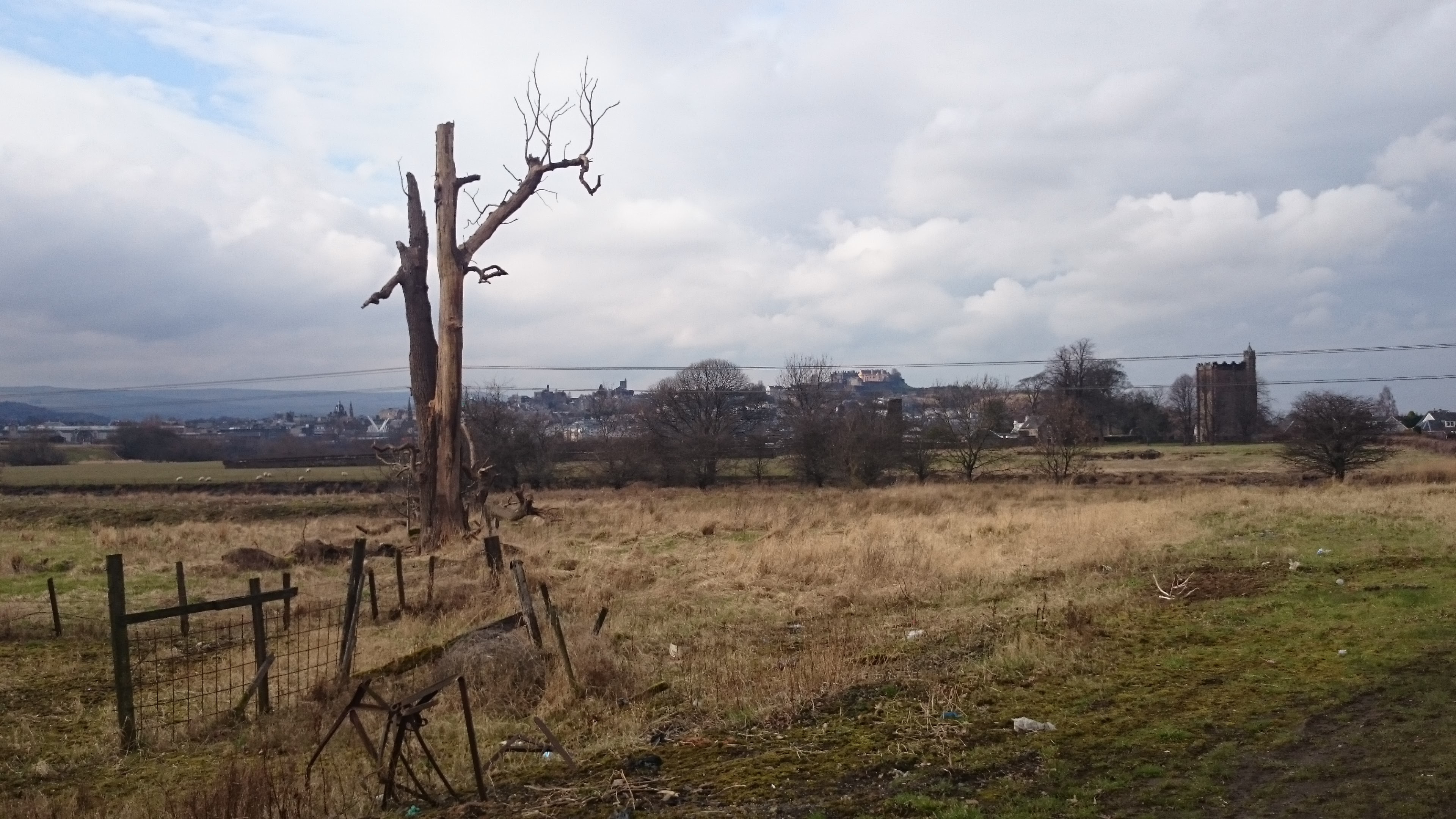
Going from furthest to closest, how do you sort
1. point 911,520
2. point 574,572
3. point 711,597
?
point 911,520, point 574,572, point 711,597

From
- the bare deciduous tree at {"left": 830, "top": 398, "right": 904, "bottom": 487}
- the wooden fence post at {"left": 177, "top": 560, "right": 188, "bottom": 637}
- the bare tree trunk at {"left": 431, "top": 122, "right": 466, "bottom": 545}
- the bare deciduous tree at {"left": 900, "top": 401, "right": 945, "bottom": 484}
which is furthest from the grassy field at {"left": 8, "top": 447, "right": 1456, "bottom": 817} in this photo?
the bare deciduous tree at {"left": 900, "top": 401, "right": 945, "bottom": 484}

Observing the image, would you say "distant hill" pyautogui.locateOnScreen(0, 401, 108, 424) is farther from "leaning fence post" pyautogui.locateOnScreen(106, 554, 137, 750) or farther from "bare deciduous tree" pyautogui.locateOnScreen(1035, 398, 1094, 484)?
"leaning fence post" pyautogui.locateOnScreen(106, 554, 137, 750)

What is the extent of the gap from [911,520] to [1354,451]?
2101 centimetres

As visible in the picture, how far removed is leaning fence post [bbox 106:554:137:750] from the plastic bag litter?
21.5ft

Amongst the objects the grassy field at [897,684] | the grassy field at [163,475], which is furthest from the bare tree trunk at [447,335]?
the grassy field at [163,475]

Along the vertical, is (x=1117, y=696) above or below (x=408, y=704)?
below

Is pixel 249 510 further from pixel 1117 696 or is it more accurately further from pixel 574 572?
pixel 1117 696

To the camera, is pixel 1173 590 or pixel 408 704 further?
pixel 1173 590

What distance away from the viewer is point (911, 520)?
80.7 feet

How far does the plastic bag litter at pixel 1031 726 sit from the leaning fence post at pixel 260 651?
5697 millimetres

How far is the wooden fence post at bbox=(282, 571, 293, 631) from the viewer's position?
33.9ft

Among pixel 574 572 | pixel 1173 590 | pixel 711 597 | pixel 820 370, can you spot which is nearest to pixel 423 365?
pixel 574 572

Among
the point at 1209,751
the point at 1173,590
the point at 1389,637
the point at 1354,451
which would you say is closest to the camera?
the point at 1209,751

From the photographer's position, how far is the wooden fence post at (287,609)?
10320 millimetres
